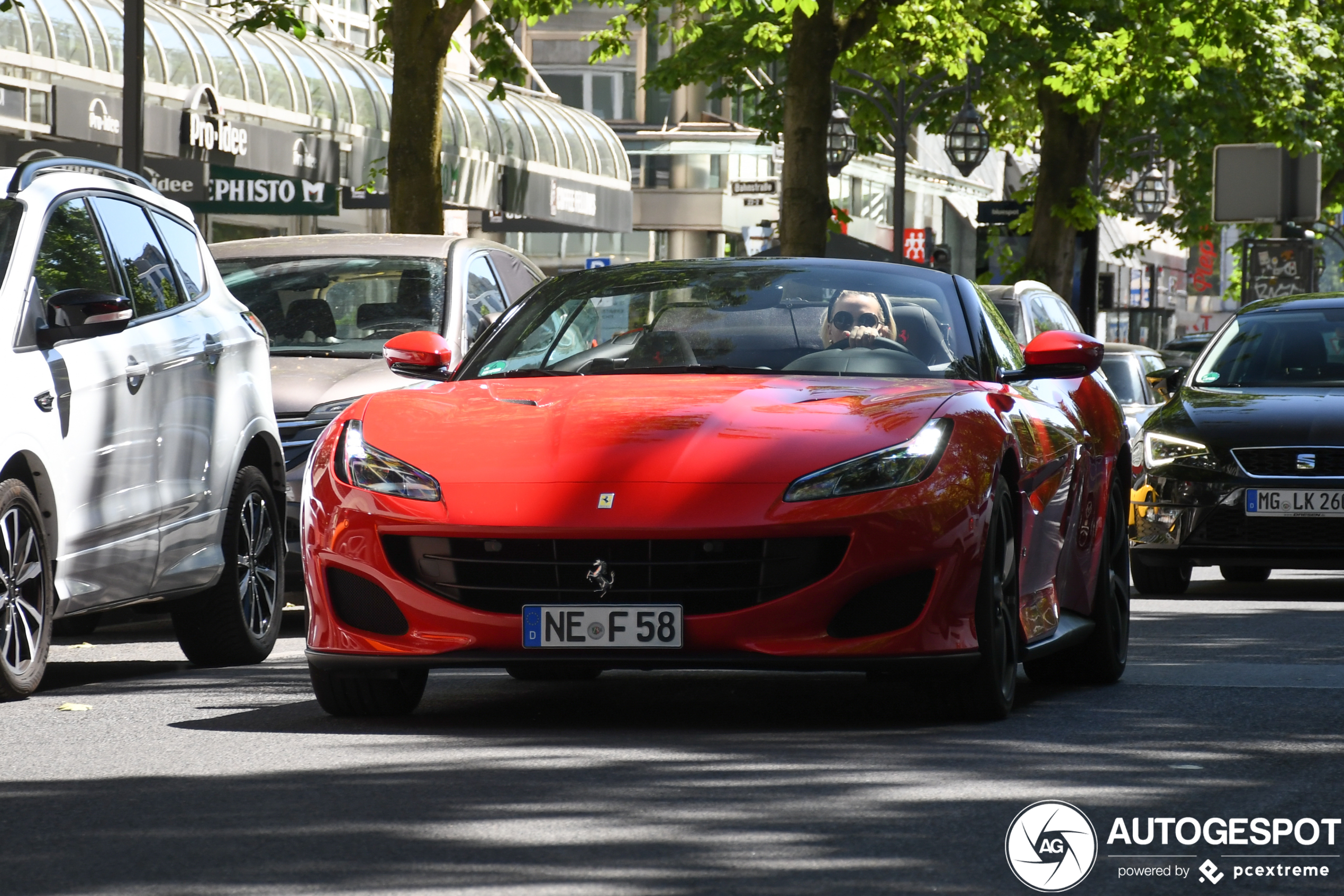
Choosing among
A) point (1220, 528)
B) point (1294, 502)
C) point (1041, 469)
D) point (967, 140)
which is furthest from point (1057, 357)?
point (967, 140)

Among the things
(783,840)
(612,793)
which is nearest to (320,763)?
(612,793)

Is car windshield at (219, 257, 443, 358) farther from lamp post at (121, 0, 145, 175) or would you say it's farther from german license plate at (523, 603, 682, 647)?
german license plate at (523, 603, 682, 647)

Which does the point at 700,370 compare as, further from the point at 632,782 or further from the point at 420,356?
the point at 632,782

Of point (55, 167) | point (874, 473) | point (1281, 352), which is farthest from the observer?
point (1281, 352)

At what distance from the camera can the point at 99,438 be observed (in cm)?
833

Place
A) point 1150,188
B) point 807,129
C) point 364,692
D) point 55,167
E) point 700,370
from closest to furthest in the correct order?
point 364,692 < point 700,370 < point 55,167 < point 807,129 < point 1150,188

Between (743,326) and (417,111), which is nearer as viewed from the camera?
(743,326)

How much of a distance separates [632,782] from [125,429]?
329 cm

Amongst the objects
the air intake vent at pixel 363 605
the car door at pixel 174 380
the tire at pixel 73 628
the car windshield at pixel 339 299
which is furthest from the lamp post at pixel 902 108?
the air intake vent at pixel 363 605

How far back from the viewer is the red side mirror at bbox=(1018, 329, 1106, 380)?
795cm

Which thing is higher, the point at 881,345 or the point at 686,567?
the point at 881,345

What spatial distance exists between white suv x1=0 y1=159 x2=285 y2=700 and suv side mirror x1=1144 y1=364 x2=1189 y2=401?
6.94m

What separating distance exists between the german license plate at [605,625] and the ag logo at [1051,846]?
1424 mm

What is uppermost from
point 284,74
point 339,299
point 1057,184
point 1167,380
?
point 284,74
